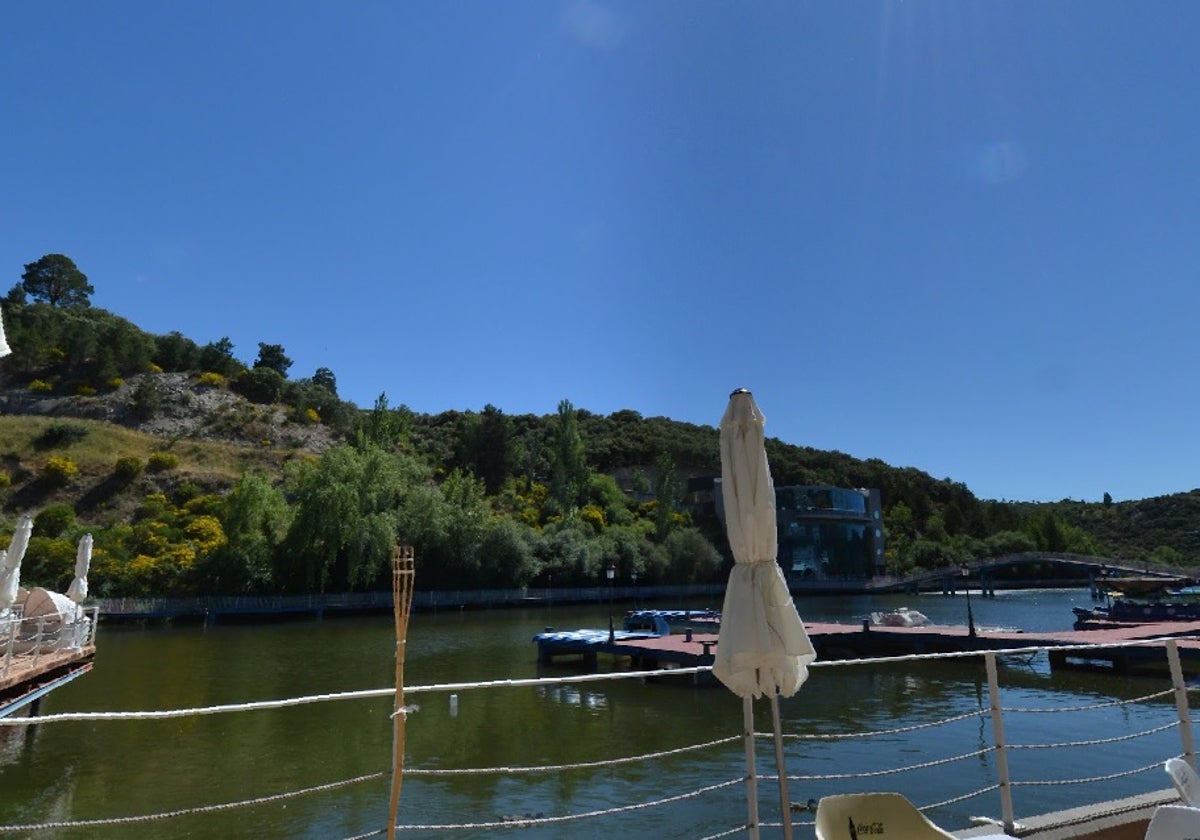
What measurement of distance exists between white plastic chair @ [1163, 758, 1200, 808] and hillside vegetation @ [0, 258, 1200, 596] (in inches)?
1696

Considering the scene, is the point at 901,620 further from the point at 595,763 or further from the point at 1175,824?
the point at 1175,824

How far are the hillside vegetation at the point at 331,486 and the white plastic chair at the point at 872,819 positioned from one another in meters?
42.5

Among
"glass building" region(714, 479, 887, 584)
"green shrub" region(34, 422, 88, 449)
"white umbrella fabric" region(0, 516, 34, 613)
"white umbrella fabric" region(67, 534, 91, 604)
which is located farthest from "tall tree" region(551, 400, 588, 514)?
"white umbrella fabric" region(0, 516, 34, 613)

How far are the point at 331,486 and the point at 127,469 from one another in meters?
23.2

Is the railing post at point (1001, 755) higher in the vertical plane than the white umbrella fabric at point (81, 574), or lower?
lower

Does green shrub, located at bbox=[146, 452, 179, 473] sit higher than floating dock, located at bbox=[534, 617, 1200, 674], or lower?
higher

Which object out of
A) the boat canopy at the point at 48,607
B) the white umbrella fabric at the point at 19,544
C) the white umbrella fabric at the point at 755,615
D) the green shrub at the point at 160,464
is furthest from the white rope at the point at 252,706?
the green shrub at the point at 160,464

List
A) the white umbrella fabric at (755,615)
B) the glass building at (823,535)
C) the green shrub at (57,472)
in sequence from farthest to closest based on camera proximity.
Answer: the glass building at (823,535) < the green shrub at (57,472) < the white umbrella fabric at (755,615)

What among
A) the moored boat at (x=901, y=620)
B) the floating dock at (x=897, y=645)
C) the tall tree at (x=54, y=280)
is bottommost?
the floating dock at (x=897, y=645)

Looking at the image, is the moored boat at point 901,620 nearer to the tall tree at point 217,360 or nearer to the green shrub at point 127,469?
the green shrub at point 127,469

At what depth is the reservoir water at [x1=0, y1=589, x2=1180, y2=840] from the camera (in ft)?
29.6

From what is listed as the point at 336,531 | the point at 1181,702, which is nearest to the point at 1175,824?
the point at 1181,702

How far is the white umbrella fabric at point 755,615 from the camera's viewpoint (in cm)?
343

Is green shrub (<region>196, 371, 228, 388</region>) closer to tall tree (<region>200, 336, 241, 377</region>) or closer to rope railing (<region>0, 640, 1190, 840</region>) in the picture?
tall tree (<region>200, 336, 241, 377</region>)
